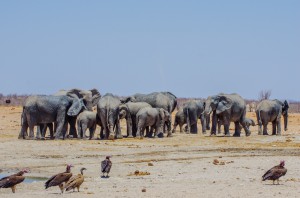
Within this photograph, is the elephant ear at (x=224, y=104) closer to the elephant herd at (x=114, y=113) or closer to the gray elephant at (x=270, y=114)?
the elephant herd at (x=114, y=113)

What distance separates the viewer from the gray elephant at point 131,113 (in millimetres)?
41125

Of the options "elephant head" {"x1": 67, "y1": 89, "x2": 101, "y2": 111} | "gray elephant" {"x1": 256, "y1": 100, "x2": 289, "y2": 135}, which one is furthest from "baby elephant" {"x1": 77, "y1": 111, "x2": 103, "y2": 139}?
"gray elephant" {"x1": 256, "y1": 100, "x2": 289, "y2": 135}

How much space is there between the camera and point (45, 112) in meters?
38.8

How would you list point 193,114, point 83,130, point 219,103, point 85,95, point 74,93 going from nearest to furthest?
point 83,130
point 219,103
point 85,95
point 74,93
point 193,114

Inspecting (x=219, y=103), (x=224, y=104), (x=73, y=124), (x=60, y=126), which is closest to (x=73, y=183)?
(x=60, y=126)

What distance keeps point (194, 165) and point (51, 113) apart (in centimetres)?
1468

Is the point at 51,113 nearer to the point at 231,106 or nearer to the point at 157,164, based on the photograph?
the point at 231,106

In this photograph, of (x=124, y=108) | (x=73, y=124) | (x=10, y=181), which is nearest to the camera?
(x=10, y=181)

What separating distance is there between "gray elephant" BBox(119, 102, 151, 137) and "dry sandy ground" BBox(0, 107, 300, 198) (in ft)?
9.90

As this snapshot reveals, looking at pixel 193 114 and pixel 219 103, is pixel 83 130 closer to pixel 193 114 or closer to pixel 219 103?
pixel 219 103

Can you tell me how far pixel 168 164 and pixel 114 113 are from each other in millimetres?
14134

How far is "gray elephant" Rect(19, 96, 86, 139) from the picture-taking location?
38.5 m

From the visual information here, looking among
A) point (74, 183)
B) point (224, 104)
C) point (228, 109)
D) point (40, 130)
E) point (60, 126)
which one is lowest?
point (74, 183)

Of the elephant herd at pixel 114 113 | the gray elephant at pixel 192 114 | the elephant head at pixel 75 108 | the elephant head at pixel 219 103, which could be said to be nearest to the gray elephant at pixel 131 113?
the elephant herd at pixel 114 113
